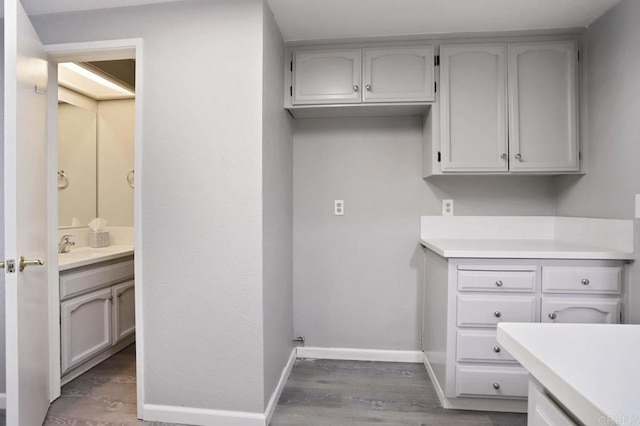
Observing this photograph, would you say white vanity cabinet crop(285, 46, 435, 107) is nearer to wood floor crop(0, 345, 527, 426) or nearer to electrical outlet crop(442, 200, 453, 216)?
electrical outlet crop(442, 200, 453, 216)

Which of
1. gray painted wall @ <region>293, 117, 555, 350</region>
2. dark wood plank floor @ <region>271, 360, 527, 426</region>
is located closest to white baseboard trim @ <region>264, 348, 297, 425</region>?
dark wood plank floor @ <region>271, 360, 527, 426</region>

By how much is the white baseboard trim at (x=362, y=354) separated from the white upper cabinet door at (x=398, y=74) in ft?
5.87

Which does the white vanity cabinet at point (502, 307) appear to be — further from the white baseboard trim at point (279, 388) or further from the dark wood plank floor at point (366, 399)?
the white baseboard trim at point (279, 388)

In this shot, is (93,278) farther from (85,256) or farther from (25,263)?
(25,263)

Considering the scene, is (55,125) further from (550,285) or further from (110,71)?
(550,285)

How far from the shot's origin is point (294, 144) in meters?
2.53

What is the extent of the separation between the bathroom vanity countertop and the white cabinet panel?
2.76 m

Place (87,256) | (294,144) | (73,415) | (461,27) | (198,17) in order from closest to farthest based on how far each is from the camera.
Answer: (198,17) → (73,415) → (461,27) → (87,256) → (294,144)

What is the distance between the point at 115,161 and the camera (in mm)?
2980

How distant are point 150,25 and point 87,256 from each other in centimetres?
158

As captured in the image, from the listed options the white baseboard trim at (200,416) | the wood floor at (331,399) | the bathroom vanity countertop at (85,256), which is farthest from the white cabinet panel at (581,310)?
the bathroom vanity countertop at (85,256)

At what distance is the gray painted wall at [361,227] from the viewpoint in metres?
2.46

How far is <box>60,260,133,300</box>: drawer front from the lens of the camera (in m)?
2.06

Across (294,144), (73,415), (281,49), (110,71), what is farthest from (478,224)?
(110,71)
